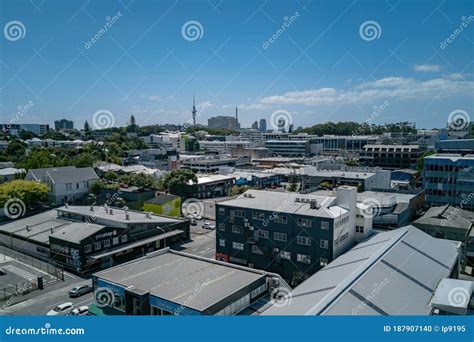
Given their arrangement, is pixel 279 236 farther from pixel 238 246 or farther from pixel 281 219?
pixel 238 246

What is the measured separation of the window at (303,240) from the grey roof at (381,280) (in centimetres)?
59

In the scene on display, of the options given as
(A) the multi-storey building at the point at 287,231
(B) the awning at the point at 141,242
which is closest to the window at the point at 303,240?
(A) the multi-storey building at the point at 287,231

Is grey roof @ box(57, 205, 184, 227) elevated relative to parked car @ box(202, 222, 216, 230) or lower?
elevated

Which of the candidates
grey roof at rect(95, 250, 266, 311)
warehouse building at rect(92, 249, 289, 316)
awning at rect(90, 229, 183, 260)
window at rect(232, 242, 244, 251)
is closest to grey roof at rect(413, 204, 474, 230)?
window at rect(232, 242, 244, 251)

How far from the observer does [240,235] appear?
6.95m

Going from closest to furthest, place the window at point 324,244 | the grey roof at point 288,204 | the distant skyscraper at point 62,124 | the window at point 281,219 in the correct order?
the window at point 324,244, the grey roof at point 288,204, the window at point 281,219, the distant skyscraper at point 62,124

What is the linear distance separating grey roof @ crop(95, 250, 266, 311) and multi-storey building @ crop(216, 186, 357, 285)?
151 centimetres

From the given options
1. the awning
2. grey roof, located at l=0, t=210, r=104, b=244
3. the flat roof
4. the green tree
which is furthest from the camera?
the green tree

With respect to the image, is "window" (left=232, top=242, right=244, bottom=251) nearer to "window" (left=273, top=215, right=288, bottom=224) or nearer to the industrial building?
"window" (left=273, top=215, right=288, bottom=224)

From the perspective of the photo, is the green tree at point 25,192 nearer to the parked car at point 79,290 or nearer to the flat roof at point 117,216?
the flat roof at point 117,216

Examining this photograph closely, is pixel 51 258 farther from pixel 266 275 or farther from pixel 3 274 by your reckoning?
pixel 266 275

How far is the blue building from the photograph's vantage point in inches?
404

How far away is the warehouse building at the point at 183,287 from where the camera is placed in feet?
13.7

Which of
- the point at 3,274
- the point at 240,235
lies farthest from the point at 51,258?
the point at 240,235
